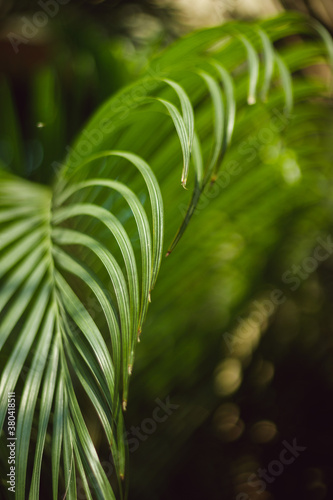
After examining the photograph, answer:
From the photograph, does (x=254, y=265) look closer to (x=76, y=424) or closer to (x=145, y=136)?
(x=145, y=136)

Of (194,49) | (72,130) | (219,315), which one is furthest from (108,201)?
(72,130)

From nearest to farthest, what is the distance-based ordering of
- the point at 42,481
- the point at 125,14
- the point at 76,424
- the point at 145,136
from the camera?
the point at 76,424 < the point at 42,481 < the point at 145,136 < the point at 125,14

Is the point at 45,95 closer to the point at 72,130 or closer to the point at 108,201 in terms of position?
the point at 72,130

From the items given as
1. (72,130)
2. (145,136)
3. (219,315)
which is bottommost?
(219,315)

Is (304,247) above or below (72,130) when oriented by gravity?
below

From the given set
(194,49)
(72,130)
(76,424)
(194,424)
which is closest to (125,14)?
(72,130)

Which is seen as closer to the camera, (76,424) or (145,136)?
(76,424)

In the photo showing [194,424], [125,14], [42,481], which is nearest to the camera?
[42,481]
